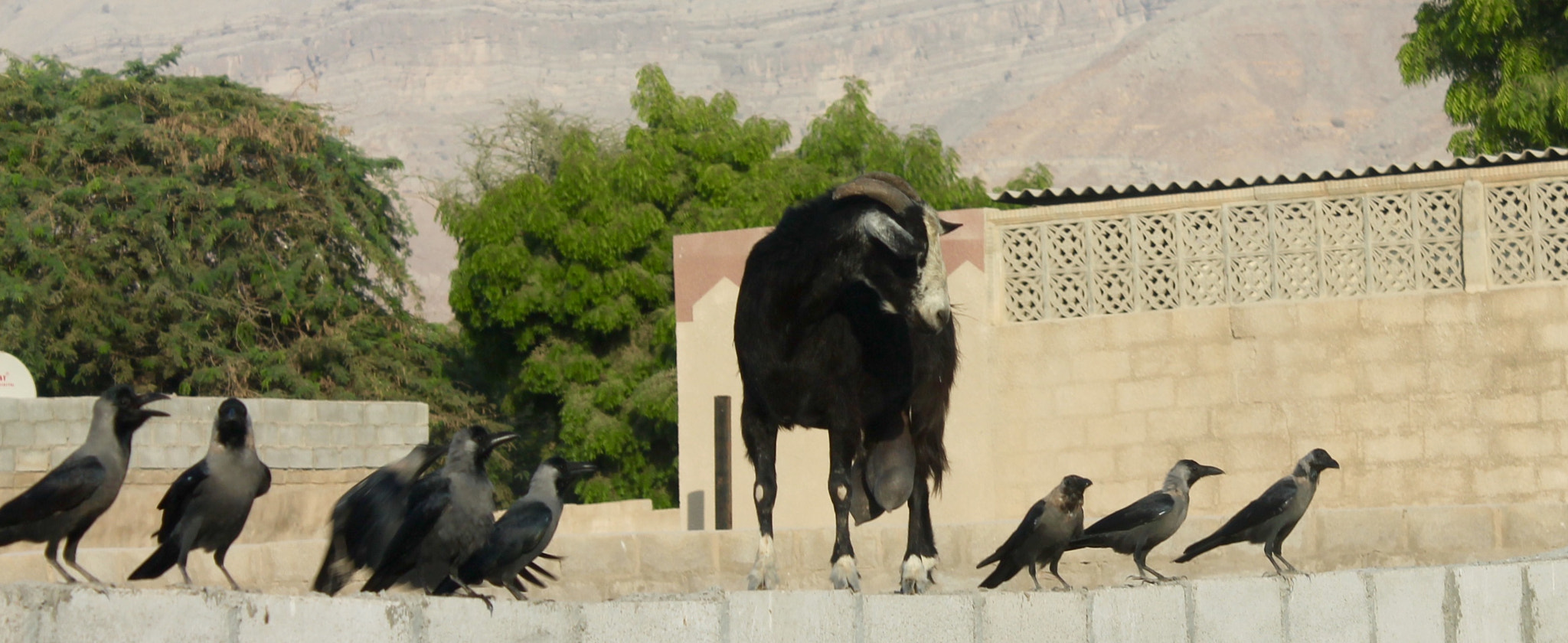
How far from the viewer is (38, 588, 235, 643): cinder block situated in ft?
13.7

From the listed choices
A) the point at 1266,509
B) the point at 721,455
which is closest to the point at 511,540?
the point at 1266,509

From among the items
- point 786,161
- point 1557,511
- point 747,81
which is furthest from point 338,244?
point 747,81

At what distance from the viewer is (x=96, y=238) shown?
24.4 meters

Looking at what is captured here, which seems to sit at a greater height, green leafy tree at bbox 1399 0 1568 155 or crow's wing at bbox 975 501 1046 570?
green leafy tree at bbox 1399 0 1568 155

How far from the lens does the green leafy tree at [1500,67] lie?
17391mm

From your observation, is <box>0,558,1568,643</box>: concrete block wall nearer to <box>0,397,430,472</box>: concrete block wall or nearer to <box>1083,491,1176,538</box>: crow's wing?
<box>1083,491,1176,538</box>: crow's wing

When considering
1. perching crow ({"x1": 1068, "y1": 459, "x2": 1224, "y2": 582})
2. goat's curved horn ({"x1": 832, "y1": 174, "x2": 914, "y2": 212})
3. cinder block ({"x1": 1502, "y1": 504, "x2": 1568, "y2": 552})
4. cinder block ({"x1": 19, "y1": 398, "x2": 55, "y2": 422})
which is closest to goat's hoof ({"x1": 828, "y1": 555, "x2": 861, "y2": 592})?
perching crow ({"x1": 1068, "y1": 459, "x2": 1224, "y2": 582})

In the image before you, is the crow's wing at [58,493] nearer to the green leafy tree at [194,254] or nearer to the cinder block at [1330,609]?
the cinder block at [1330,609]

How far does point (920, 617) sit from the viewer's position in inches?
224

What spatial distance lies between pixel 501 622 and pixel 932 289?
6.53 ft

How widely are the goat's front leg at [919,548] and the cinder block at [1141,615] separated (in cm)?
74

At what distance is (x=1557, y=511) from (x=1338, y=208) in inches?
193

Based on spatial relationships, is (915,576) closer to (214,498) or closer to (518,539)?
(518,539)

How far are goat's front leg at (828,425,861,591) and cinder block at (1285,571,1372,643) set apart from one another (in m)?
1.71
